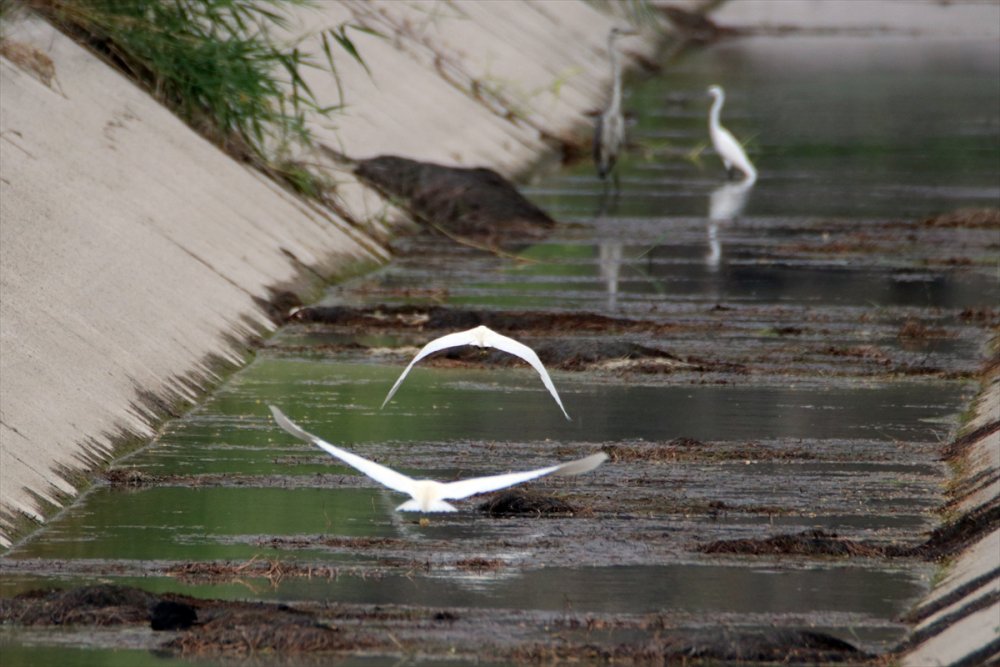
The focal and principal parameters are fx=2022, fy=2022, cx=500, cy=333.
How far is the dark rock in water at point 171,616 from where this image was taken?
6.99 m

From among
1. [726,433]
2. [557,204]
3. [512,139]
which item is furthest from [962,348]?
[512,139]

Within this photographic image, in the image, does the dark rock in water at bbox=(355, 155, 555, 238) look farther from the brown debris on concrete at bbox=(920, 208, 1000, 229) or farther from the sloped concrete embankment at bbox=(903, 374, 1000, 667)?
the sloped concrete embankment at bbox=(903, 374, 1000, 667)

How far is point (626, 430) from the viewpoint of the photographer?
1054cm

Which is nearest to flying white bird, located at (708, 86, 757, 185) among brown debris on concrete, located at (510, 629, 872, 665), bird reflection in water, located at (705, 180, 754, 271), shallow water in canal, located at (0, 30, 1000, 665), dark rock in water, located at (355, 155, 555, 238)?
bird reflection in water, located at (705, 180, 754, 271)

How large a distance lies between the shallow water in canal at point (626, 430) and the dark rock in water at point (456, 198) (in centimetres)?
42

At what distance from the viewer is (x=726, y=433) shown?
10461 mm

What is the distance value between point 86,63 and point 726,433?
7.32 meters

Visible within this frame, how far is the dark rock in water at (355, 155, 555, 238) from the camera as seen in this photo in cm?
1856

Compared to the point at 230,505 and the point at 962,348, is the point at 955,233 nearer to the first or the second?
the point at 962,348

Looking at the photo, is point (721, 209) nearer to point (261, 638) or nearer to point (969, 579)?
point (969, 579)

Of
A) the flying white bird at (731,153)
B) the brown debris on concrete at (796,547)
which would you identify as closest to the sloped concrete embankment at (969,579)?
the brown debris on concrete at (796,547)

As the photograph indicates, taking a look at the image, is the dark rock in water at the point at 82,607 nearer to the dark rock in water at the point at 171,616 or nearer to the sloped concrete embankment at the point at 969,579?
the dark rock in water at the point at 171,616

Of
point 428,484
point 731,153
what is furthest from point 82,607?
point 731,153

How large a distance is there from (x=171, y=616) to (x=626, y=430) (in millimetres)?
3985
